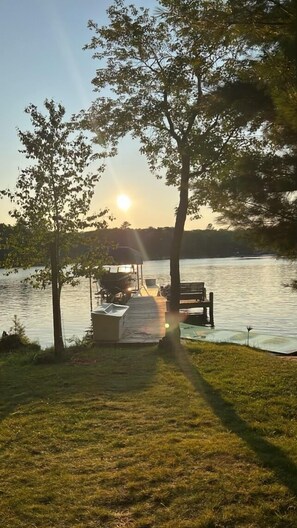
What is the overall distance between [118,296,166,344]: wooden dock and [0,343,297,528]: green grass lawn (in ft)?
19.4

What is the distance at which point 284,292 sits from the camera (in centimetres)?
4309

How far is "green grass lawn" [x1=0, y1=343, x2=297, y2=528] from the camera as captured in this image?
3.93 meters

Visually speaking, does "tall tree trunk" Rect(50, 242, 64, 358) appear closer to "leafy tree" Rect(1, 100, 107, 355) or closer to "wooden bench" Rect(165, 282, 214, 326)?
"leafy tree" Rect(1, 100, 107, 355)

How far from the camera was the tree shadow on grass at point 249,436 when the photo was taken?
14.8ft

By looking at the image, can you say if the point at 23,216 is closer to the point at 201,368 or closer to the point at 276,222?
the point at 201,368

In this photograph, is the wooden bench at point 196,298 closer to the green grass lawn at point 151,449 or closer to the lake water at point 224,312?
the lake water at point 224,312

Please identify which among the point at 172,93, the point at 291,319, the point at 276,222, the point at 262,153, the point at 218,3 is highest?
the point at 172,93

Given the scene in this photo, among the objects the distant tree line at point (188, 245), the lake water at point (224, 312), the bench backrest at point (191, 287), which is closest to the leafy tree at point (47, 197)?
the lake water at point (224, 312)

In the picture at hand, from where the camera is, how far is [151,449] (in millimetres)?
5242

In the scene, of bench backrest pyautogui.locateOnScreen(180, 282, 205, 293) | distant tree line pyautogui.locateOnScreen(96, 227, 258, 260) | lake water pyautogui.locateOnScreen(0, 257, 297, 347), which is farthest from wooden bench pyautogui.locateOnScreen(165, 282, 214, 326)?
distant tree line pyautogui.locateOnScreen(96, 227, 258, 260)

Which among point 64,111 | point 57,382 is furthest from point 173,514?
point 64,111

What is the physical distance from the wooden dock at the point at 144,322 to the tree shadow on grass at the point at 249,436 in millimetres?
6468

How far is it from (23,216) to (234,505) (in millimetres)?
10427

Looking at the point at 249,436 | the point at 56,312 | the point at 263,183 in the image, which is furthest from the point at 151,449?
the point at 56,312
